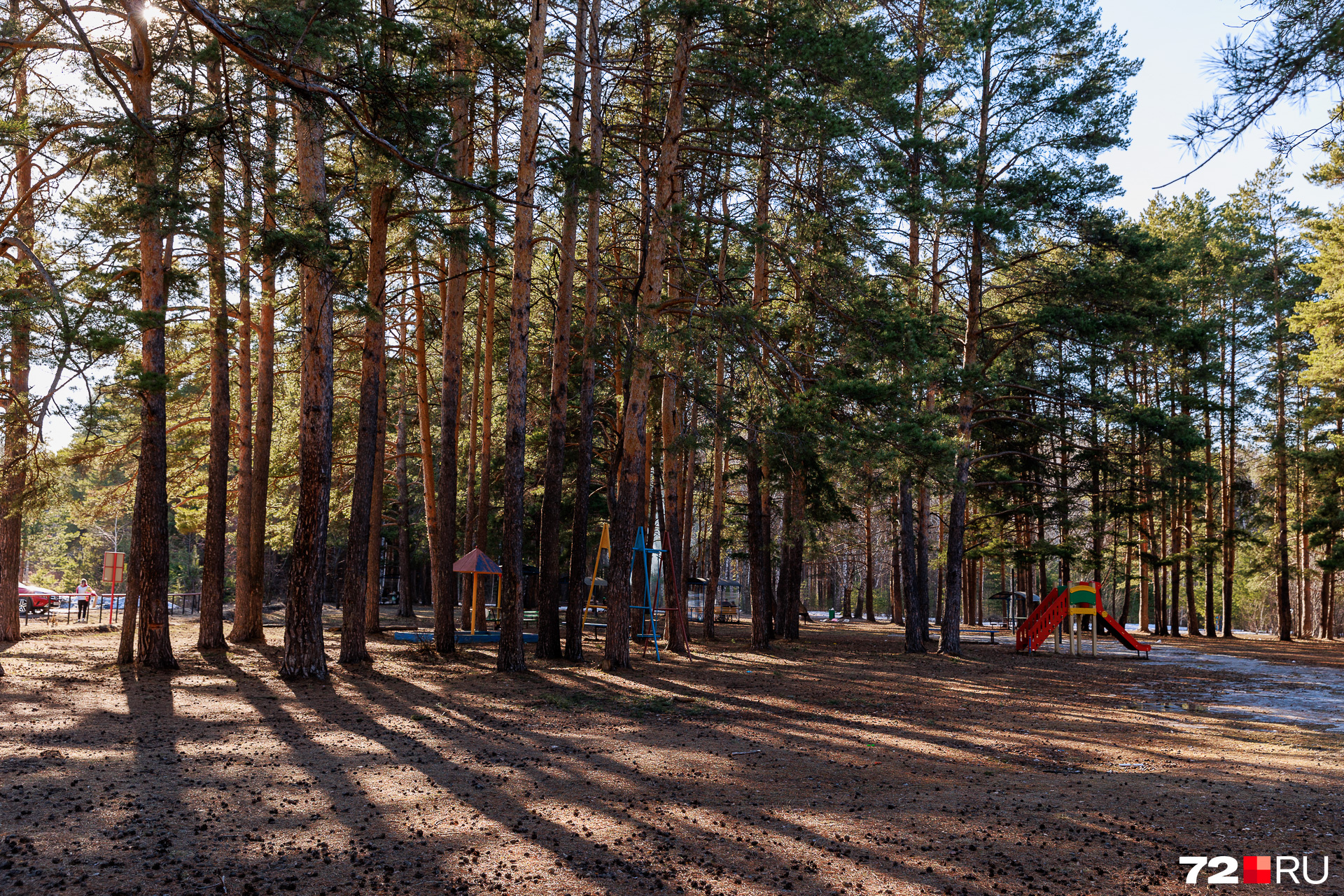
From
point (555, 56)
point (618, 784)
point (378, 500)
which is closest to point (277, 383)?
point (378, 500)

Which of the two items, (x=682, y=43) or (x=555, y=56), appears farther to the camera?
Result: (x=555, y=56)

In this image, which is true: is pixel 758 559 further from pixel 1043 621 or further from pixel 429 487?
pixel 1043 621

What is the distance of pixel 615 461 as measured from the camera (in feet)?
66.7

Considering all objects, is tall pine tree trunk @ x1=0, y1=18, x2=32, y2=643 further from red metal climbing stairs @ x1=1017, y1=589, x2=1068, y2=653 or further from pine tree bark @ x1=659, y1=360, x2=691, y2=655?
red metal climbing stairs @ x1=1017, y1=589, x2=1068, y2=653

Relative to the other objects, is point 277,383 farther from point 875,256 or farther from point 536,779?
point 536,779

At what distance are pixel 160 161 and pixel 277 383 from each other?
17217 mm

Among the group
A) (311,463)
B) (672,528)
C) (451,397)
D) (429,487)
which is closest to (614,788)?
(311,463)

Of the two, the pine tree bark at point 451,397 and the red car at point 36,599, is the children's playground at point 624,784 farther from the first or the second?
the red car at point 36,599

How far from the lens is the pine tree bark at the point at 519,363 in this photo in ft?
43.1

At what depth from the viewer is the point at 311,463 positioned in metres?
12.0

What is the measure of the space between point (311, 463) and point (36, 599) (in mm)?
23718

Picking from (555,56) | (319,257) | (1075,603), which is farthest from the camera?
(1075,603)

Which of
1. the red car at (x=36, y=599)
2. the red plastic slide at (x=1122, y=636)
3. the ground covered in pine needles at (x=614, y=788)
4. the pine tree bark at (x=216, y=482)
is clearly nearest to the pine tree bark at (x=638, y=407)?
the ground covered in pine needles at (x=614, y=788)

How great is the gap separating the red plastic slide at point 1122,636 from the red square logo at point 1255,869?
19.2 metres
